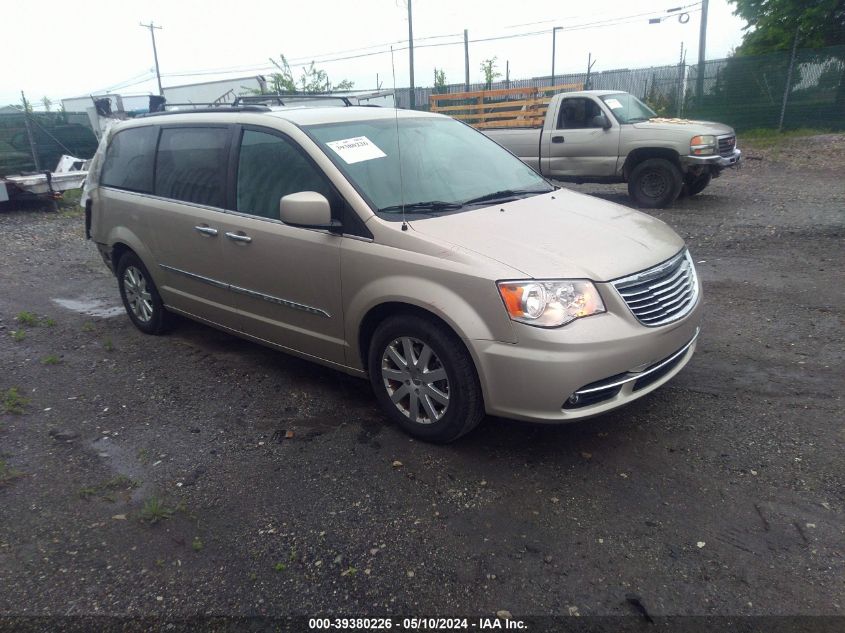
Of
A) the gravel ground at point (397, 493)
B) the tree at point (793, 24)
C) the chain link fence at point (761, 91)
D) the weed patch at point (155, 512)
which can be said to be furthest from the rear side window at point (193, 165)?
the tree at point (793, 24)

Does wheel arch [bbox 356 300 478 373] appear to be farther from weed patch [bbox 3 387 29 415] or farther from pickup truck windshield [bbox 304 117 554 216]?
weed patch [bbox 3 387 29 415]

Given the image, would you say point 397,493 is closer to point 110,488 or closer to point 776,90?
point 110,488

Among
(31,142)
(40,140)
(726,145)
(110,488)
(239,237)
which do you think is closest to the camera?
(110,488)

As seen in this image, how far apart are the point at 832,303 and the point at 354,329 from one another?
166 inches

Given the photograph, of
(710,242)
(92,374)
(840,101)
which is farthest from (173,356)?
(840,101)

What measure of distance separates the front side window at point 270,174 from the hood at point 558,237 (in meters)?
0.79

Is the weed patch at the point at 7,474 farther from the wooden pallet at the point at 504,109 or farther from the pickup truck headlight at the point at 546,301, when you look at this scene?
the wooden pallet at the point at 504,109

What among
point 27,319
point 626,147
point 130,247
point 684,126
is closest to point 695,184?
point 684,126

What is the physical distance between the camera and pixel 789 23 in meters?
21.0

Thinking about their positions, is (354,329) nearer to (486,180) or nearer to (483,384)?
(483,384)

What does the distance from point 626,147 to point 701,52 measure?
13.5 metres

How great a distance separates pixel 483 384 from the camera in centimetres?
324

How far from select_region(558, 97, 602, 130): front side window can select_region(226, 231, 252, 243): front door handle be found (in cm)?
807

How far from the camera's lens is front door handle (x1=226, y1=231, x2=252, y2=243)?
165 inches
